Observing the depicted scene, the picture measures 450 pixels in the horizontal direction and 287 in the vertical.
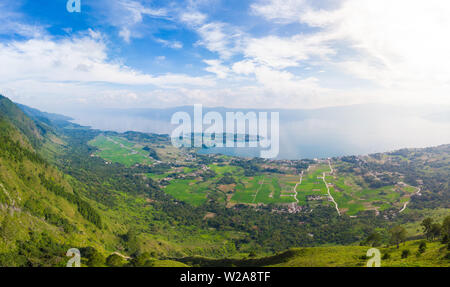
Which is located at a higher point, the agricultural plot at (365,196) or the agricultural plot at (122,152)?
the agricultural plot at (122,152)

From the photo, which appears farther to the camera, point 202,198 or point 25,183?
point 202,198

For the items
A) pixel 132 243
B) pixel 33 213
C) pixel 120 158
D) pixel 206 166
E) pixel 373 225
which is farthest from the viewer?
pixel 120 158

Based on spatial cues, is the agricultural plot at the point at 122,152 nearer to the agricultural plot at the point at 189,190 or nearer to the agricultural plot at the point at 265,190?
the agricultural plot at the point at 189,190

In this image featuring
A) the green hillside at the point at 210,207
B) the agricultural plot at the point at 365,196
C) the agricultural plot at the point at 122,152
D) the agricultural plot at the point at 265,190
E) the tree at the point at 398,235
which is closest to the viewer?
the tree at the point at 398,235

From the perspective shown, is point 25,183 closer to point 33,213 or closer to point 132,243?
point 33,213

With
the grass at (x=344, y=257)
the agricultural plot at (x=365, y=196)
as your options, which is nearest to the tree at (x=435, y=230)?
the grass at (x=344, y=257)

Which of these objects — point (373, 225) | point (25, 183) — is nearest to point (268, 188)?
point (373, 225)

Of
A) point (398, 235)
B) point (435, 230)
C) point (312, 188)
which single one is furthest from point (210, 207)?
point (435, 230)

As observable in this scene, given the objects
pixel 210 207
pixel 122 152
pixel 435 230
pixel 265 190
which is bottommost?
pixel 210 207

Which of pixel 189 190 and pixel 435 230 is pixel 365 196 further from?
pixel 189 190
